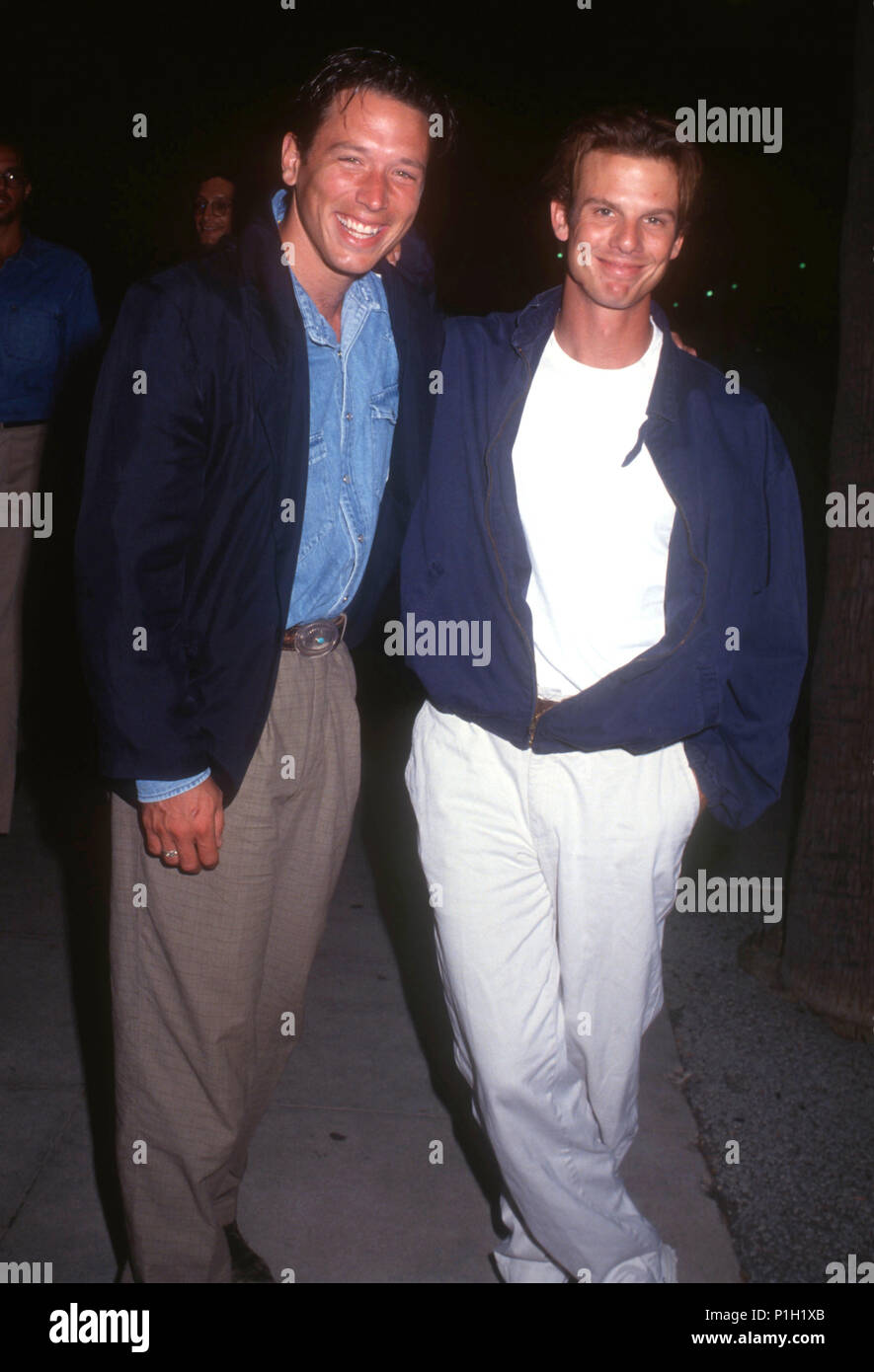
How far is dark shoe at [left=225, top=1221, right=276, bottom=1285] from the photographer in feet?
8.13

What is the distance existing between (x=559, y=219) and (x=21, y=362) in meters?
2.77

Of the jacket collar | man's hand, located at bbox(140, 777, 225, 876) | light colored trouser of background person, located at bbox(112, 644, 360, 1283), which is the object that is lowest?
light colored trouser of background person, located at bbox(112, 644, 360, 1283)

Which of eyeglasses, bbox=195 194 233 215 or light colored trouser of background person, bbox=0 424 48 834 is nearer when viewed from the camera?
light colored trouser of background person, bbox=0 424 48 834

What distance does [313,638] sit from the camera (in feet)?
7.19

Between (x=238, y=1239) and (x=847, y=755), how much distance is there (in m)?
2.25

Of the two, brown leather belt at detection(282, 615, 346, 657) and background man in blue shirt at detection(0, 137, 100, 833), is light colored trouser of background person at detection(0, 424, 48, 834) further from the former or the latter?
brown leather belt at detection(282, 615, 346, 657)

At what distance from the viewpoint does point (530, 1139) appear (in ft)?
7.35

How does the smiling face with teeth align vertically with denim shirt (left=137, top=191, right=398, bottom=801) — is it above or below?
above

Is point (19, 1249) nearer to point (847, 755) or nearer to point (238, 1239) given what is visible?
point (238, 1239)

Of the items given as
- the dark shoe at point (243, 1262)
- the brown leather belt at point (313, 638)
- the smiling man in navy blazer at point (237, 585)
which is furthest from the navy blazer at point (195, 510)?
the dark shoe at point (243, 1262)

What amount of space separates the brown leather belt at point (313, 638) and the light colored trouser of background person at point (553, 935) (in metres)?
0.28

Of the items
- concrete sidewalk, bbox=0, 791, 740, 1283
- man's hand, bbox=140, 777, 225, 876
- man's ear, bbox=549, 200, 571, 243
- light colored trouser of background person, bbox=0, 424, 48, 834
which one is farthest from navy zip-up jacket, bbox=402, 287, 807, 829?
light colored trouser of background person, bbox=0, 424, 48, 834

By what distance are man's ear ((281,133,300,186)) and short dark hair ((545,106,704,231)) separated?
550 millimetres

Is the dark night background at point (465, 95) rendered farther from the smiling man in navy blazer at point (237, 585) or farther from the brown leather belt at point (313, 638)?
the brown leather belt at point (313, 638)
